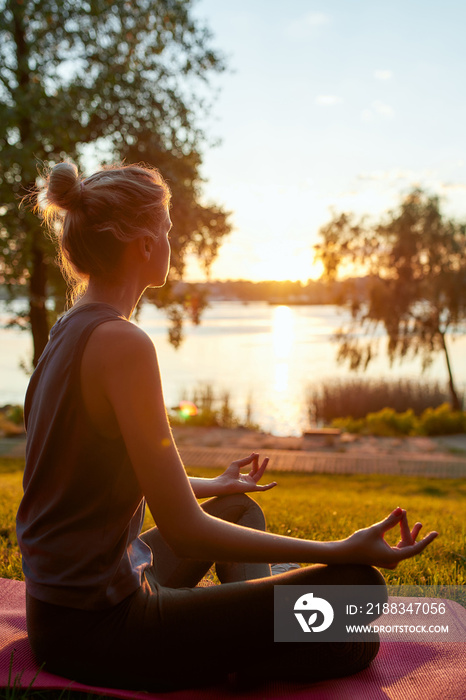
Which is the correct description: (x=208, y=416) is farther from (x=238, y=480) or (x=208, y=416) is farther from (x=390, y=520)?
(x=390, y=520)

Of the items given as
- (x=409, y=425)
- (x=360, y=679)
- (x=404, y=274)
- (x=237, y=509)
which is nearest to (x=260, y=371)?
(x=404, y=274)

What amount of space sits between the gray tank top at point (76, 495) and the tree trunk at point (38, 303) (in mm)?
9148

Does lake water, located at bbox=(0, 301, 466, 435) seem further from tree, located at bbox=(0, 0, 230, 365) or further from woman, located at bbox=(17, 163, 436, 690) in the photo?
woman, located at bbox=(17, 163, 436, 690)

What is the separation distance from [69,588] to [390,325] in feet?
53.0

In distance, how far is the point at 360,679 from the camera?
1887 millimetres

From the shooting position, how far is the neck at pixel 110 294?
173cm

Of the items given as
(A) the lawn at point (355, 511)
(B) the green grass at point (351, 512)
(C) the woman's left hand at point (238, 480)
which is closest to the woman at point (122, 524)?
(B) the green grass at point (351, 512)

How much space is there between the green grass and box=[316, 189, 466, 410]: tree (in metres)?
9.36

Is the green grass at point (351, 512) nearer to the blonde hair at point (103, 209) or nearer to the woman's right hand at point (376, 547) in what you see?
the woman's right hand at point (376, 547)

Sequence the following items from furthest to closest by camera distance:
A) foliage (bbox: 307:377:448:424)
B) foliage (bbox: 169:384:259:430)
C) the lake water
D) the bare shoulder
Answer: the lake water, foliage (bbox: 307:377:448:424), foliage (bbox: 169:384:259:430), the bare shoulder

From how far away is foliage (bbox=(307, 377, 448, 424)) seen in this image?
15.3m

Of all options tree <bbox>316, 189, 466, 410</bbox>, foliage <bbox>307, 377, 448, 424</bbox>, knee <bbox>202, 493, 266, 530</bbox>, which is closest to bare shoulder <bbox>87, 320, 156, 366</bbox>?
knee <bbox>202, 493, 266, 530</bbox>

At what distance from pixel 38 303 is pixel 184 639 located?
9547 millimetres

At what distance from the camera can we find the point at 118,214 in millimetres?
1669
